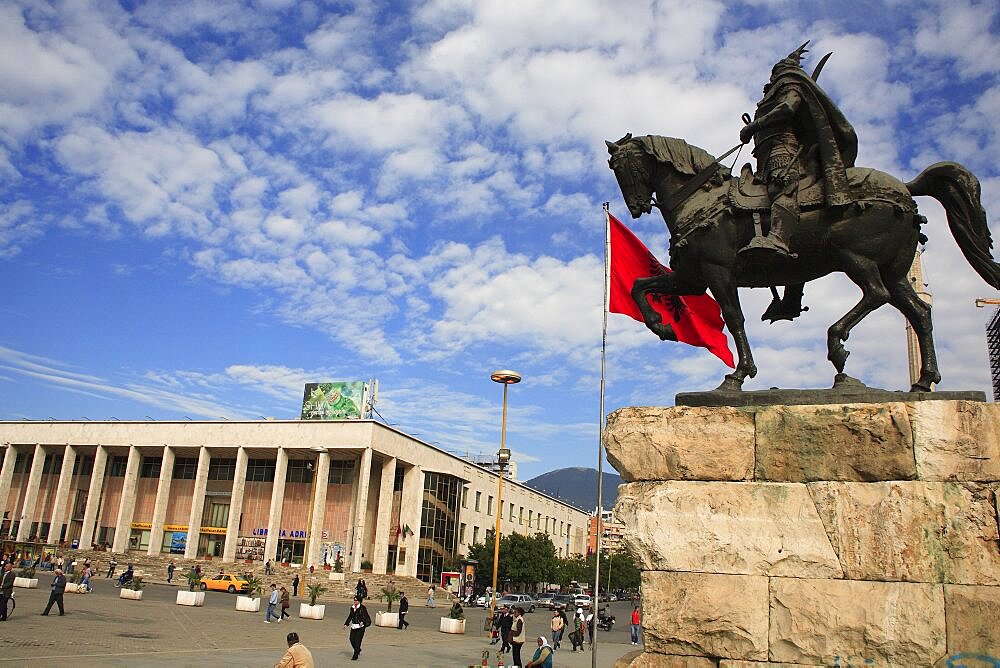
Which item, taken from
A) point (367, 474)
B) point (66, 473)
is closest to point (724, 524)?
point (367, 474)

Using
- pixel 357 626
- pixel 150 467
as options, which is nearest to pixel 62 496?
pixel 150 467

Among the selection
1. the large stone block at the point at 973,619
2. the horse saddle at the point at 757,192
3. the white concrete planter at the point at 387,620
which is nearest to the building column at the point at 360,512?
the white concrete planter at the point at 387,620

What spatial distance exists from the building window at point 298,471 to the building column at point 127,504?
13912mm

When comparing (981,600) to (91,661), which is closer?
(981,600)

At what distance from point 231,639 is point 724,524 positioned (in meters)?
18.3

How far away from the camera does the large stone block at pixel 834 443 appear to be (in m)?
5.71

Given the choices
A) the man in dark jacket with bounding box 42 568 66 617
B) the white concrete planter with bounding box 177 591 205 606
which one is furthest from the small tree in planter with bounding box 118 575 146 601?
the man in dark jacket with bounding box 42 568 66 617

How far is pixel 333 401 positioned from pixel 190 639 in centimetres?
4870

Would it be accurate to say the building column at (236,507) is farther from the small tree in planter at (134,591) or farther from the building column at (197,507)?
the small tree in planter at (134,591)

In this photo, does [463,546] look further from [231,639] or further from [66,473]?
[231,639]

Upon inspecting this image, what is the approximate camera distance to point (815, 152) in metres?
7.15

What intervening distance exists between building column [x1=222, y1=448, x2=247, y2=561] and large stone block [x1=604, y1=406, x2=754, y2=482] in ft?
191

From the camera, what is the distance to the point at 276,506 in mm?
57875

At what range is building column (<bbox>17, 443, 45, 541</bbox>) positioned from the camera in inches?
2574
